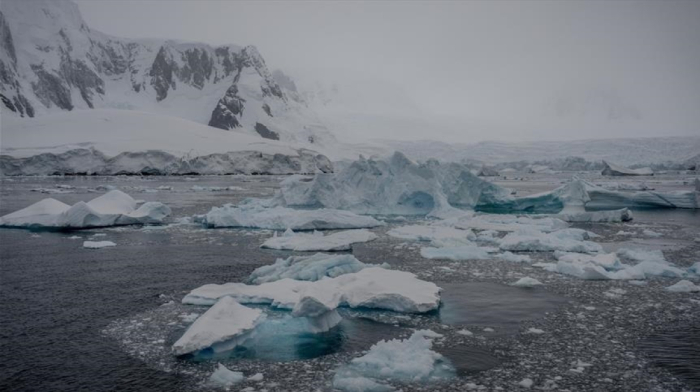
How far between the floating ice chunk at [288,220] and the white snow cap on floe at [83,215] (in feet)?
4.57

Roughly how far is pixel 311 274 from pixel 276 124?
89394 mm

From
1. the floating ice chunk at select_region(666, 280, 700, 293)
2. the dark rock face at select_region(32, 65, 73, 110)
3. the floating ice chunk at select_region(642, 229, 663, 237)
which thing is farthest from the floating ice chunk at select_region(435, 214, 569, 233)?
the dark rock face at select_region(32, 65, 73, 110)

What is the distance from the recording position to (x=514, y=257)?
9.92 m

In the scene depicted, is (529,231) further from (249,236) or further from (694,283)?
(249,236)

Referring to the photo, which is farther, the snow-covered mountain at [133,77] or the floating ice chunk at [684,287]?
the snow-covered mountain at [133,77]

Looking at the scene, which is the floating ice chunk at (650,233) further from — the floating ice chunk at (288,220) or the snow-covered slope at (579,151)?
the snow-covered slope at (579,151)

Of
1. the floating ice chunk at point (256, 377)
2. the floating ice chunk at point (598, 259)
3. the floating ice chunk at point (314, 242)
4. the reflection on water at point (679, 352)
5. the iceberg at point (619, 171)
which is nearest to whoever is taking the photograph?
the floating ice chunk at point (256, 377)

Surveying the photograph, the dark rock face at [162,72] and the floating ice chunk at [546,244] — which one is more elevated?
the dark rock face at [162,72]

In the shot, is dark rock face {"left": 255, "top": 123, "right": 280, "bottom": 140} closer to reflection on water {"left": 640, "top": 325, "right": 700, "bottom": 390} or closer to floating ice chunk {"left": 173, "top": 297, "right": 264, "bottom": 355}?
floating ice chunk {"left": 173, "top": 297, "right": 264, "bottom": 355}

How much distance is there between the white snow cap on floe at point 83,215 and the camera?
13.7m

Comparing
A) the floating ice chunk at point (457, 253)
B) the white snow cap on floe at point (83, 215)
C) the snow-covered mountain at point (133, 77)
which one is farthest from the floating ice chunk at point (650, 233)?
the snow-covered mountain at point (133, 77)

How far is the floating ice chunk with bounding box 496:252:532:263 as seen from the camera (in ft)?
32.0

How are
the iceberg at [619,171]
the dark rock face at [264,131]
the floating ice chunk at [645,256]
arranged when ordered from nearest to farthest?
the floating ice chunk at [645,256] → the iceberg at [619,171] → the dark rock face at [264,131]

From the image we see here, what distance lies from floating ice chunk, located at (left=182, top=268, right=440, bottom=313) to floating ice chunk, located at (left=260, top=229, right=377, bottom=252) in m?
3.34
